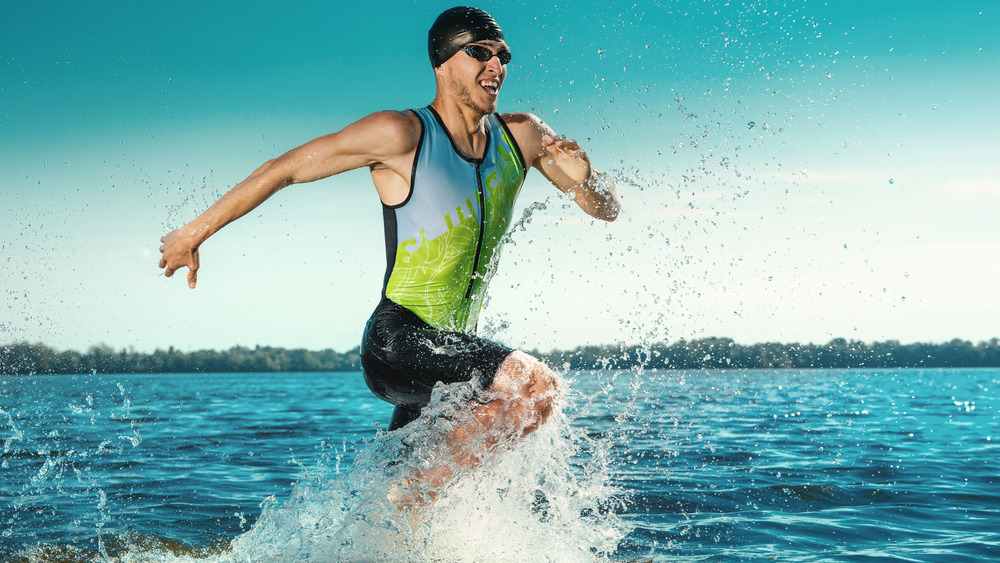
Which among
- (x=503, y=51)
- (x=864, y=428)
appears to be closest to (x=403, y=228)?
(x=503, y=51)

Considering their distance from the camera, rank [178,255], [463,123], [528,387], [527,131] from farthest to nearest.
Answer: [527,131]
[463,123]
[178,255]
[528,387]

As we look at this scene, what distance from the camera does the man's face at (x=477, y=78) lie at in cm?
394

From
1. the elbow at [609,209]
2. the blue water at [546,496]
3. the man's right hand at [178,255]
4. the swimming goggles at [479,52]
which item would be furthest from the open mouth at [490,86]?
the man's right hand at [178,255]

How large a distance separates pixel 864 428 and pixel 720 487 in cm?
772

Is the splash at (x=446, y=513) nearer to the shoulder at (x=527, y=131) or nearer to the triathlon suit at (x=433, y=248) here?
the triathlon suit at (x=433, y=248)

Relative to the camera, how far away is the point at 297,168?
11.9ft

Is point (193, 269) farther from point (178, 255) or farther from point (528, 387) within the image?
point (528, 387)

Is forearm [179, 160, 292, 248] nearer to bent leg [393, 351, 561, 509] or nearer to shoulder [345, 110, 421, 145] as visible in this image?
shoulder [345, 110, 421, 145]

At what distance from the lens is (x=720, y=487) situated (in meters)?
7.27

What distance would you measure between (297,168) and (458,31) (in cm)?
112

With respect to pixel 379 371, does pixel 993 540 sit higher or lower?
lower

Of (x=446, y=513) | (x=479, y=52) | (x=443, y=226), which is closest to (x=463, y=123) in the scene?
(x=479, y=52)

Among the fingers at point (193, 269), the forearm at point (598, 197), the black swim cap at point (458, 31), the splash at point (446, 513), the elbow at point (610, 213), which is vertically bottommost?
the splash at point (446, 513)

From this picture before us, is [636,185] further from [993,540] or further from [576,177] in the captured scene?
[993,540]
